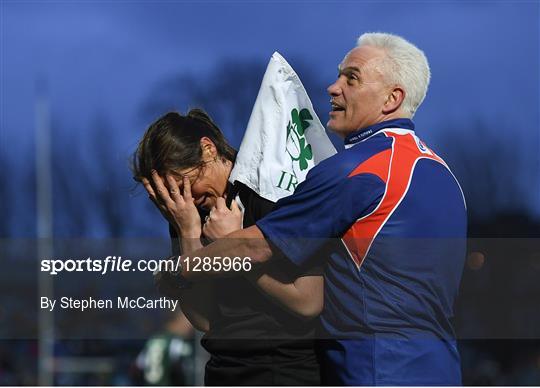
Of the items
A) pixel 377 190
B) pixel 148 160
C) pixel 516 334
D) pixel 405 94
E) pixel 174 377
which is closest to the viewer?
pixel 377 190

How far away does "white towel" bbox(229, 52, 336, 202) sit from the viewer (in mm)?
2971

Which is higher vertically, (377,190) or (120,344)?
(377,190)

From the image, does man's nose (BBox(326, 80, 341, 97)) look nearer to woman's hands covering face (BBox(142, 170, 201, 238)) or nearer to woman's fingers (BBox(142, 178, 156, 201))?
woman's hands covering face (BBox(142, 170, 201, 238))

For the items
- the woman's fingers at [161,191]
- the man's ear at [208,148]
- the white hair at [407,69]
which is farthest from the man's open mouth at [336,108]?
the woman's fingers at [161,191]

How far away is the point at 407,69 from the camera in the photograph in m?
2.85

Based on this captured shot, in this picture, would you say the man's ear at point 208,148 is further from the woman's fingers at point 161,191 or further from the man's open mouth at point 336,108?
the man's open mouth at point 336,108

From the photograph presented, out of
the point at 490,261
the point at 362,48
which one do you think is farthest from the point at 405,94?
the point at 490,261

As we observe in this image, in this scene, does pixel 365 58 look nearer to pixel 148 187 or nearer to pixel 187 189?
pixel 187 189

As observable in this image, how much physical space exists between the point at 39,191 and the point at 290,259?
11.4 meters

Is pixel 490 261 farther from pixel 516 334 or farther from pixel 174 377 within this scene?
pixel 174 377

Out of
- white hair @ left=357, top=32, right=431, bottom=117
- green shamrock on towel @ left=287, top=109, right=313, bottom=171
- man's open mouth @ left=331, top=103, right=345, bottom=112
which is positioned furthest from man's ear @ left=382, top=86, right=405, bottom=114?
green shamrock on towel @ left=287, top=109, right=313, bottom=171

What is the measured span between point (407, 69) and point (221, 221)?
70 centimetres

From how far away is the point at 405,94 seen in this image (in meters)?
2.84

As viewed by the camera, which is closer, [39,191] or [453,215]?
[453,215]
